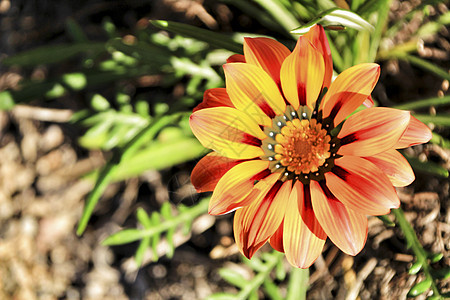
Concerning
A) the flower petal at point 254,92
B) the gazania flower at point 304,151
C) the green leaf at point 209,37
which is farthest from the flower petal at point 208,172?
the green leaf at point 209,37

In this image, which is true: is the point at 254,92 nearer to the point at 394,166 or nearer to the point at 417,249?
the point at 394,166

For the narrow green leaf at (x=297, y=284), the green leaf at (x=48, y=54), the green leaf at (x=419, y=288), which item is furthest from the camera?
the green leaf at (x=48, y=54)

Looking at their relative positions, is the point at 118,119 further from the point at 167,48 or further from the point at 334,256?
the point at 334,256

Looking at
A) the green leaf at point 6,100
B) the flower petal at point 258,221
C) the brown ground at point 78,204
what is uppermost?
the flower petal at point 258,221

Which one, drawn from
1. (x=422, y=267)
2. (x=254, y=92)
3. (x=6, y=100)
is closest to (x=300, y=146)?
(x=254, y=92)

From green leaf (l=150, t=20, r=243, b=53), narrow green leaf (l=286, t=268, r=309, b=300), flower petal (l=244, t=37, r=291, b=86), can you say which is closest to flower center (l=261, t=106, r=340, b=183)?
flower petal (l=244, t=37, r=291, b=86)

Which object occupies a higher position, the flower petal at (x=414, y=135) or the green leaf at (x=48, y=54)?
the flower petal at (x=414, y=135)

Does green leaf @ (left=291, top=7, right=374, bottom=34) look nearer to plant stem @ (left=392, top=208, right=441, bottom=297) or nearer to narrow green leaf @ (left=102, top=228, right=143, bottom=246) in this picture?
plant stem @ (left=392, top=208, right=441, bottom=297)

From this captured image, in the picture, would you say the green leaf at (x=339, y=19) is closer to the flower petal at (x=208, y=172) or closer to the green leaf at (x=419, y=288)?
the flower petal at (x=208, y=172)
